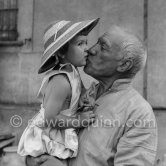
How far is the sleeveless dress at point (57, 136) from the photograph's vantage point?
6.29 feet

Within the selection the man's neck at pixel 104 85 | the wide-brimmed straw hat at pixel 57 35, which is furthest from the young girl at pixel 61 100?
the man's neck at pixel 104 85

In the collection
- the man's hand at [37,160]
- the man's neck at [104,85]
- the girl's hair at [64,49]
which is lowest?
the man's hand at [37,160]

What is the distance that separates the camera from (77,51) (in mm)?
1960

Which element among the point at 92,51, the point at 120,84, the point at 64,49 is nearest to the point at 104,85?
the point at 120,84

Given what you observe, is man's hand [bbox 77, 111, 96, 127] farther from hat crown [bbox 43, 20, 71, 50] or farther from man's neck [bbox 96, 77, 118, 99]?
hat crown [bbox 43, 20, 71, 50]

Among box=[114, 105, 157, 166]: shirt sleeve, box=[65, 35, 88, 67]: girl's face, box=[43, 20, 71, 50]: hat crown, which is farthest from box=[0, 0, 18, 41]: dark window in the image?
box=[114, 105, 157, 166]: shirt sleeve

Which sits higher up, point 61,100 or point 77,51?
point 77,51

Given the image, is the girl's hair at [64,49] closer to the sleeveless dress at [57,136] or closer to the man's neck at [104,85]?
the sleeveless dress at [57,136]

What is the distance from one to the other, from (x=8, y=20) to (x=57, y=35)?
195 inches

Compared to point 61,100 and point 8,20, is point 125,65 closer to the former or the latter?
point 61,100

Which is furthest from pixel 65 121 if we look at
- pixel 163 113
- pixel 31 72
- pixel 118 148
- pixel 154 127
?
pixel 31 72

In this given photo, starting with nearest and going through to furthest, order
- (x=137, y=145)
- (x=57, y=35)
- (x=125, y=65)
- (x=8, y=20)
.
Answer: (x=137, y=145) → (x=125, y=65) → (x=57, y=35) → (x=8, y=20)

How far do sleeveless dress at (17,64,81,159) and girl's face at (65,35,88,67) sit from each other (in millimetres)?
54

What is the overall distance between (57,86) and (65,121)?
0.66 ft
